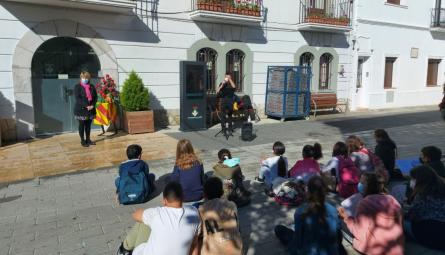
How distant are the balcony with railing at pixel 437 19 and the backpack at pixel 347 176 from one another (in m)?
16.7

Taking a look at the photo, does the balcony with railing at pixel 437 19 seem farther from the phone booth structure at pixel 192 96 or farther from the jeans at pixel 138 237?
the jeans at pixel 138 237

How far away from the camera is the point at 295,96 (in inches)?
518

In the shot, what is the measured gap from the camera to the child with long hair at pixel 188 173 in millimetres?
4926

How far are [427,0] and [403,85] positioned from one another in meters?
4.32

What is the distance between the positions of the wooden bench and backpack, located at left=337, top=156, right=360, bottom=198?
28.5 feet

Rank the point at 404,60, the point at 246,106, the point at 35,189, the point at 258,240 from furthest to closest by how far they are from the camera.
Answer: the point at 404,60
the point at 246,106
the point at 35,189
the point at 258,240

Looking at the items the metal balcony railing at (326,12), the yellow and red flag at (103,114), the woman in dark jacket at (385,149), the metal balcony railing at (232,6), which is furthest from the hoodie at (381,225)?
the metal balcony railing at (326,12)

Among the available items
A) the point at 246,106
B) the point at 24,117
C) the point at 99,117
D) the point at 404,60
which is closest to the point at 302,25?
the point at 246,106

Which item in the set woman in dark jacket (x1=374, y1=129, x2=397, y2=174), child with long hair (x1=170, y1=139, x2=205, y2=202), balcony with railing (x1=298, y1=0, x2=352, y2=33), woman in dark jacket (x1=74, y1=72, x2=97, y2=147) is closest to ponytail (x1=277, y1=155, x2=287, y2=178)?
child with long hair (x1=170, y1=139, x2=205, y2=202)

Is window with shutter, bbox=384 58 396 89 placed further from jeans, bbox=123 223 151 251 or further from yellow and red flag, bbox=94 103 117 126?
jeans, bbox=123 223 151 251

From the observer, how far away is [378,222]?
12.0 feet

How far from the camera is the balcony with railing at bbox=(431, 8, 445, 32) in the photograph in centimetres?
1888

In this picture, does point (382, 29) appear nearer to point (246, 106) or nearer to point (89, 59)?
point (246, 106)

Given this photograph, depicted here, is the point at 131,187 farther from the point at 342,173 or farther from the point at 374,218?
the point at 374,218
